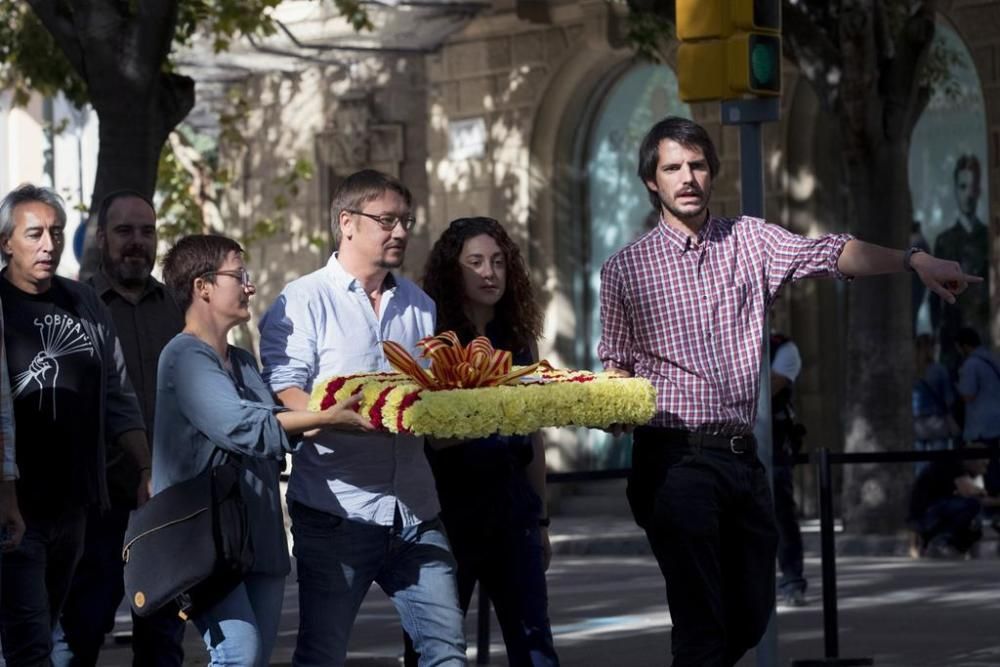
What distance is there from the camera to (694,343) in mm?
7176

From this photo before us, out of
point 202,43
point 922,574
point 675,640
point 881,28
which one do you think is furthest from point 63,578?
point 202,43

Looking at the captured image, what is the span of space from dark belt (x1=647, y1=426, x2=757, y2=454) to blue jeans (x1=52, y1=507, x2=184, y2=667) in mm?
2216

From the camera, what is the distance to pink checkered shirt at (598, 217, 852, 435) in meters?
7.15

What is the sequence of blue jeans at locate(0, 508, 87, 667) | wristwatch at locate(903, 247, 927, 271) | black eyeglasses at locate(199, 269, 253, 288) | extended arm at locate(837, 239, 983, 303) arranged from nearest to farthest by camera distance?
extended arm at locate(837, 239, 983, 303), wristwatch at locate(903, 247, 927, 271), black eyeglasses at locate(199, 269, 253, 288), blue jeans at locate(0, 508, 87, 667)

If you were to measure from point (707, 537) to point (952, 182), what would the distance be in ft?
43.8

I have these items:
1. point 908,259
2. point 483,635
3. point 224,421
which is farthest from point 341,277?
point 483,635

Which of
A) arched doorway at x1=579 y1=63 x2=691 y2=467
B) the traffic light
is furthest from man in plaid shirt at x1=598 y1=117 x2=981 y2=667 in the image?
arched doorway at x1=579 y1=63 x2=691 y2=467

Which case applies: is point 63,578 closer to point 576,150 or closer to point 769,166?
point 769,166

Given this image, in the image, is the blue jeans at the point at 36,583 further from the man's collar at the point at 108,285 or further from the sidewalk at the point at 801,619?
the sidewalk at the point at 801,619

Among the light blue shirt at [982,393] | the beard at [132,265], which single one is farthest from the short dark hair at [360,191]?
the light blue shirt at [982,393]

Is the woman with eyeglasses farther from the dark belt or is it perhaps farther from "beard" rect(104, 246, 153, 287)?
"beard" rect(104, 246, 153, 287)

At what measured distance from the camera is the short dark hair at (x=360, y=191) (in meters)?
7.07

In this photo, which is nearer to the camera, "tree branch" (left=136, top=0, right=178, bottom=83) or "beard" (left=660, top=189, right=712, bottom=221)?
"beard" (left=660, top=189, right=712, bottom=221)

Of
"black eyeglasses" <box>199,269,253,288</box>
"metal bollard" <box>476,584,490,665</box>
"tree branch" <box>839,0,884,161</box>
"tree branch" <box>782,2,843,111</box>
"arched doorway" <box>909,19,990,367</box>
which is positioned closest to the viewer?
"black eyeglasses" <box>199,269,253,288</box>
